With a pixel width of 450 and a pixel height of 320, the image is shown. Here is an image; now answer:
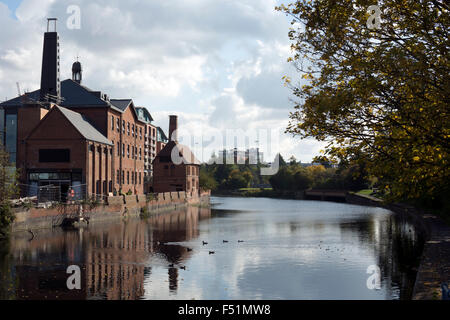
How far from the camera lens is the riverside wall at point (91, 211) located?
3444 cm

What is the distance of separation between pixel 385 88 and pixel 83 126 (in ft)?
138

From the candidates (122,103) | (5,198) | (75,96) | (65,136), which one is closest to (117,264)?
(5,198)

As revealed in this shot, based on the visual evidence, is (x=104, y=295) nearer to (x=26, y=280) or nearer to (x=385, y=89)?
(x=26, y=280)

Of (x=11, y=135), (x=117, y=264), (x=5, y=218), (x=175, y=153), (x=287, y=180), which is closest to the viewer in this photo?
(x=117, y=264)

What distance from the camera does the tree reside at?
1395cm

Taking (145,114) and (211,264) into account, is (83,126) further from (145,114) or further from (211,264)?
(145,114)

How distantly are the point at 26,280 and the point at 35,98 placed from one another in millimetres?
42164

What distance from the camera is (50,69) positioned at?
186ft

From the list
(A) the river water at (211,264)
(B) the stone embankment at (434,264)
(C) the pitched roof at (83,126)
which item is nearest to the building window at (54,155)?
(C) the pitched roof at (83,126)

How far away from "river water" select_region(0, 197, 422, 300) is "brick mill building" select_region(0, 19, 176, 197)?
Result: 11878mm

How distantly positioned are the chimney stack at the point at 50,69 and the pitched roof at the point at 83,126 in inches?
202

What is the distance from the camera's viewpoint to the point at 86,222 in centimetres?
4209

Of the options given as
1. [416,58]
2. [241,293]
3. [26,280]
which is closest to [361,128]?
[416,58]

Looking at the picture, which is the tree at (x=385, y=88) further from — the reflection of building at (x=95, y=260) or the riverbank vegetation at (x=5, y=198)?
the riverbank vegetation at (x=5, y=198)
